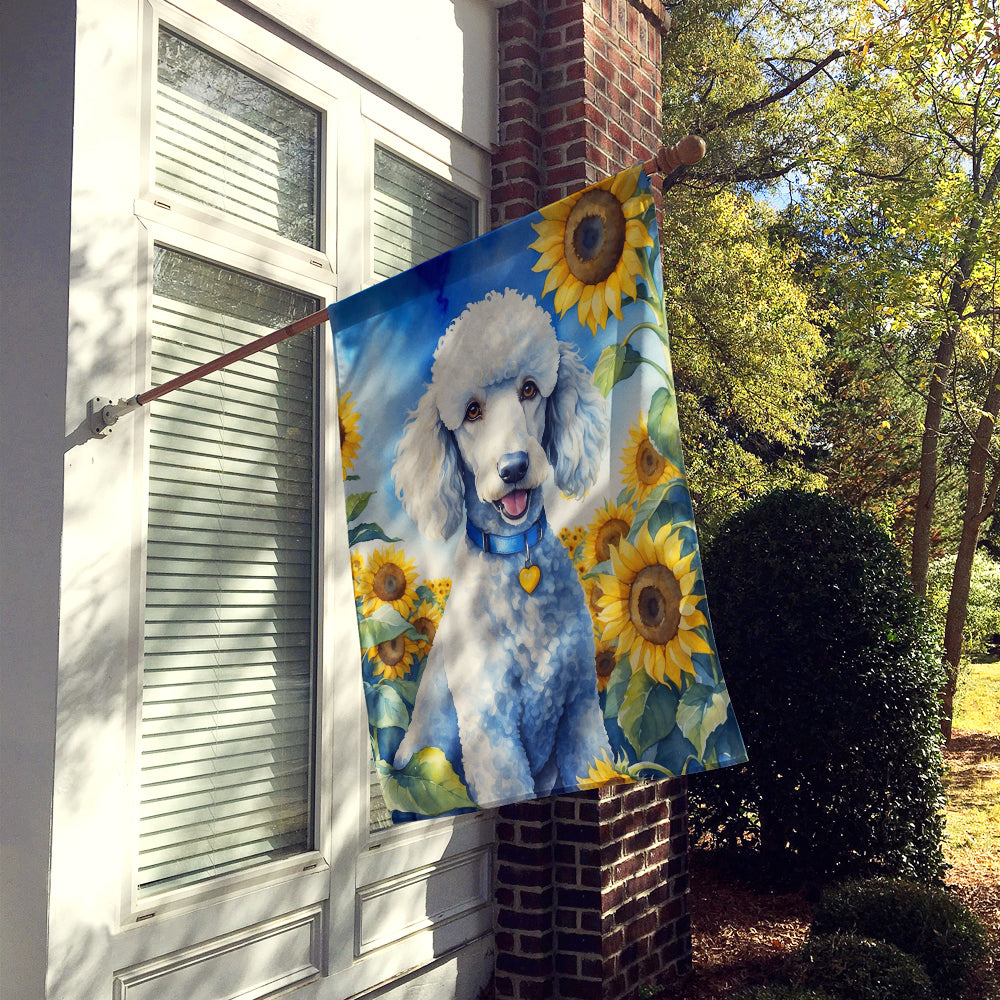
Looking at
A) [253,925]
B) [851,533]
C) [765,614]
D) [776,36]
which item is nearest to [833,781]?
[765,614]

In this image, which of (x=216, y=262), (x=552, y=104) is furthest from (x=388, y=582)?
(x=552, y=104)

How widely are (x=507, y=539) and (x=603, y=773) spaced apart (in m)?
0.61

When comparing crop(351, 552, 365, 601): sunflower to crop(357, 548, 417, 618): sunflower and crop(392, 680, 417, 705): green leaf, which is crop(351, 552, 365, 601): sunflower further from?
crop(392, 680, 417, 705): green leaf

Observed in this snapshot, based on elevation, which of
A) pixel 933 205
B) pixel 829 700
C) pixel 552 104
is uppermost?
pixel 933 205

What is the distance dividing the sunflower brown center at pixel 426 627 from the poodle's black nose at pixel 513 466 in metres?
0.42

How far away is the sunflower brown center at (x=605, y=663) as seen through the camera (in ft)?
7.78

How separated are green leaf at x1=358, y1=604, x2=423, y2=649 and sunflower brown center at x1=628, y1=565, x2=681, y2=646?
0.58m

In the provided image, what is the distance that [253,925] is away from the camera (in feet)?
10.5

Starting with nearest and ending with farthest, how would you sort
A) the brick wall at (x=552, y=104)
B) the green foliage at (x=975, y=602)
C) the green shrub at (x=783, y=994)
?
1. the green shrub at (x=783, y=994)
2. the brick wall at (x=552, y=104)
3. the green foliage at (x=975, y=602)

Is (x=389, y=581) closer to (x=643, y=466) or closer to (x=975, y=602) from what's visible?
(x=643, y=466)

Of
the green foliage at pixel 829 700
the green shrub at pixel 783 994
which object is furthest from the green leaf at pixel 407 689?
the green foliage at pixel 829 700

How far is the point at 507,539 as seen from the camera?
2486mm

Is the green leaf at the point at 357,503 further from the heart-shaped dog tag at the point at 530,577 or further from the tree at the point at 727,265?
the tree at the point at 727,265

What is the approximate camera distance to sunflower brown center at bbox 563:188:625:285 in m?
2.35
